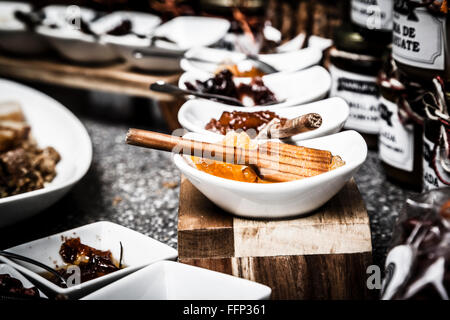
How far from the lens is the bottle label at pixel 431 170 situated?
40.7 inches

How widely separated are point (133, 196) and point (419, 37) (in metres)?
0.71

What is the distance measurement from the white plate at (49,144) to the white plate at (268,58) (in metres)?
0.32

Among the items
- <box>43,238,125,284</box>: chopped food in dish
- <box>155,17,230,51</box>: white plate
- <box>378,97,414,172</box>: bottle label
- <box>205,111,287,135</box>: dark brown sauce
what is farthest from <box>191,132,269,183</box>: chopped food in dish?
<box>155,17,230,51</box>: white plate

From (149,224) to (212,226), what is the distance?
0.36m

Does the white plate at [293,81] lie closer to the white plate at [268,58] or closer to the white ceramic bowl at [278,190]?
the white plate at [268,58]

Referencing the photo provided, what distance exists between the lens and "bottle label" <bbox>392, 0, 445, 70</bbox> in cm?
100

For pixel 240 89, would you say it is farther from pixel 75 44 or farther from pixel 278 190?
pixel 75 44

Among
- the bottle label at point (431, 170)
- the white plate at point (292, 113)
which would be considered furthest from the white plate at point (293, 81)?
the bottle label at point (431, 170)

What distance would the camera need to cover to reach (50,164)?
1.33m

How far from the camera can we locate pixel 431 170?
1.07m

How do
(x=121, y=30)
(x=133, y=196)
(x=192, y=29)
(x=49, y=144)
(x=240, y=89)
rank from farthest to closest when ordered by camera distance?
(x=192, y=29) → (x=121, y=30) → (x=49, y=144) → (x=133, y=196) → (x=240, y=89)

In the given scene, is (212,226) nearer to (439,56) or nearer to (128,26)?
(439,56)

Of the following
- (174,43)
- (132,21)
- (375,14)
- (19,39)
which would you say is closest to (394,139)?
(375,14)

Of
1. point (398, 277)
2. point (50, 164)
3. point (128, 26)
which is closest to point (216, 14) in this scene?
point (128, 26)
